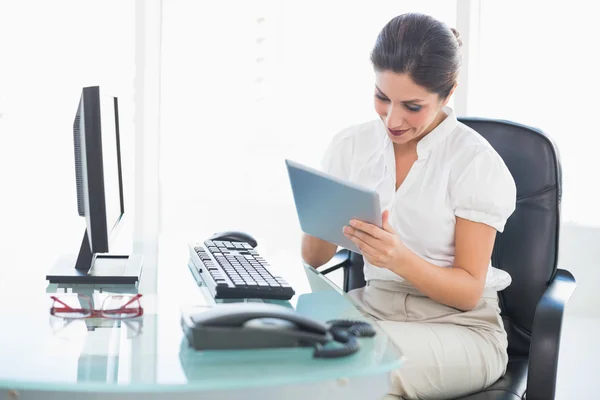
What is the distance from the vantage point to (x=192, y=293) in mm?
1501

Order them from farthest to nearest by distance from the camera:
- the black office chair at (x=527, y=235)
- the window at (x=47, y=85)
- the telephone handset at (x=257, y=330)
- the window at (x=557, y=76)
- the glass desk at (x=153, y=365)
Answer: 1. the window at (x=47, y=85)
2. the window at (x=557, y=76)
3. the black office chair at (x=527, y=235)
4. the telephone handset at (x=257, y=330)
5. the glass desk at (x=153, y=365)

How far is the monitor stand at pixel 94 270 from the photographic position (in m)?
1.56

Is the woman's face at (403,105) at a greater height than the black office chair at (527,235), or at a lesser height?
greater

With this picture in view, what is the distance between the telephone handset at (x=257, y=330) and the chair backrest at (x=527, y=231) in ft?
3.05

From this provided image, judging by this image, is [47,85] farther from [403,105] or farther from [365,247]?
[365,247]

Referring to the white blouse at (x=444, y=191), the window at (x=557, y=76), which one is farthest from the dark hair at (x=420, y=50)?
the window at (x=557, y=76)

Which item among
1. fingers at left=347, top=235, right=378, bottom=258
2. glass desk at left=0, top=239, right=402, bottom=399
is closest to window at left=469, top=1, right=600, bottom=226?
fingers at left=347, top=235, right=378, bottom=258

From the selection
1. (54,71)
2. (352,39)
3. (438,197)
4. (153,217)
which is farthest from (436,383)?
(54,71)

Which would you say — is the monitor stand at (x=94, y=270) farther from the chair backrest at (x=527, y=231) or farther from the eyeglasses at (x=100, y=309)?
the chair backrest at (x=527, y=231)

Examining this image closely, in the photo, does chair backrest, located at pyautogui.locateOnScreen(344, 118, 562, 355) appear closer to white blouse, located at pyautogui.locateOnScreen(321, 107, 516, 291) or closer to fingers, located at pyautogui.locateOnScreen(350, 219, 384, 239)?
white blouse, located at pyautogui.locateOnScreen(321, 107, 516, 291)

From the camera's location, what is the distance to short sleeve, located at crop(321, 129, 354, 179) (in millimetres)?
2070

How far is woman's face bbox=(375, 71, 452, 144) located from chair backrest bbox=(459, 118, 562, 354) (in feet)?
0.89

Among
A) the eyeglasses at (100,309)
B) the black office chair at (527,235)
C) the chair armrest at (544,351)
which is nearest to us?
the eyeglasses at (100,309)

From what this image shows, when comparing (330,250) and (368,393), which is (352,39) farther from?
(368,393)
